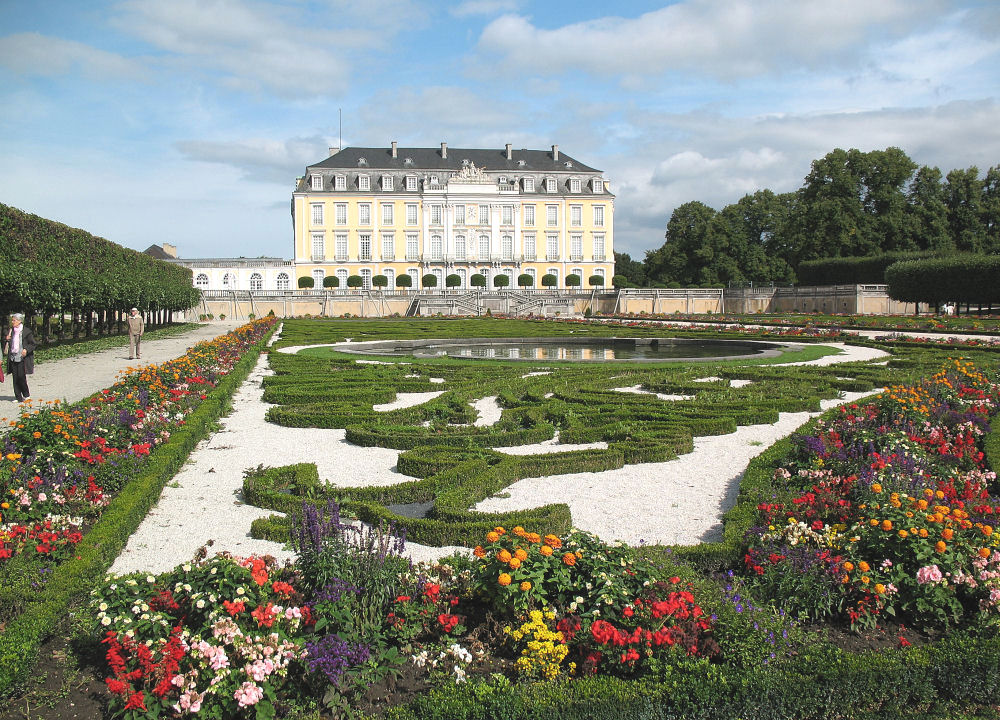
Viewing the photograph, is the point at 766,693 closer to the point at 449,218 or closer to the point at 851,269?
the point at 851,269

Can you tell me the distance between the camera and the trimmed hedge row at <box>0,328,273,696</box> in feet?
10.0

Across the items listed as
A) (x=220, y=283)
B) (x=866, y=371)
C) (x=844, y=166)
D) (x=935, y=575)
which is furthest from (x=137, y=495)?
(x=220, y=283)

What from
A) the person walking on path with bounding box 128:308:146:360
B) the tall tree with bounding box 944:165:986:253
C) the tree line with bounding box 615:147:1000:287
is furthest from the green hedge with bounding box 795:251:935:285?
the person walking on path with bounding box 128:308:146:360

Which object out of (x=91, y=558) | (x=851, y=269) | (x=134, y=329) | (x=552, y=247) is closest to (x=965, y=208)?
(x=851, y=269)

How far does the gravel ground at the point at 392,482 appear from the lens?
15.8ft

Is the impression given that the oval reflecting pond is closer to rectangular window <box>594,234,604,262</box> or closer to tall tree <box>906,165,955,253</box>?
tall tree <box>906,165,955,253</box>

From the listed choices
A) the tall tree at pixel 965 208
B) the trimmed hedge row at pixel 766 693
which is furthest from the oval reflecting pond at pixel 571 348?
the tall tree at pixel 965 208

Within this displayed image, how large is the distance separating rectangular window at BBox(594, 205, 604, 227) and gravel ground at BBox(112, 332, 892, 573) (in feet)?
184

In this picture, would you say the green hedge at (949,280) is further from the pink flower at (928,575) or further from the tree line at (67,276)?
the pink flower at (928,575)

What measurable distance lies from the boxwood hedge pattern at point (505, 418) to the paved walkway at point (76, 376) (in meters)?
2.70

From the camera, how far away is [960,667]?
3.08 metres

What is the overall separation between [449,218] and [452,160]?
536 cm

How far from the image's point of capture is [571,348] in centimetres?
1972

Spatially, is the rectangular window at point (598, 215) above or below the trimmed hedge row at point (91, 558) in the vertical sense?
above
